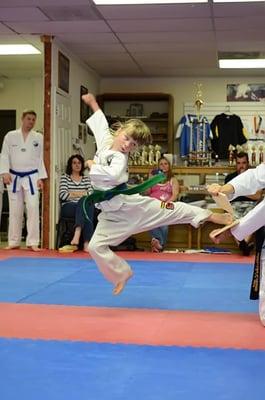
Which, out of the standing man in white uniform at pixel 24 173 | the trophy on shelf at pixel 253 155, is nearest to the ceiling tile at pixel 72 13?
the standing man in white uniform at pixel 24 173

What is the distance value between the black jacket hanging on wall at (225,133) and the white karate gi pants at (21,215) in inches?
157

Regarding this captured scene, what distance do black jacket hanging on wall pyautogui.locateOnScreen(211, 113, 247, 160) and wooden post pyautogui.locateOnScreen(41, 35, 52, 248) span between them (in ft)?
11.5

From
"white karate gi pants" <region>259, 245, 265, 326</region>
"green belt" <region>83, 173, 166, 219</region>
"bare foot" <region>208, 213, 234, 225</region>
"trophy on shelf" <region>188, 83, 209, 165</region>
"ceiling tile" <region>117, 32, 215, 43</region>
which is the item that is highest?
"ceiling tile" <region>117, 32, 215, 43</region>

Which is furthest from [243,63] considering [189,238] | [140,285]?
[140,285]

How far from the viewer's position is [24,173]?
24.9ft

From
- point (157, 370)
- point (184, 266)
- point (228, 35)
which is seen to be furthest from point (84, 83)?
point (157, 370)

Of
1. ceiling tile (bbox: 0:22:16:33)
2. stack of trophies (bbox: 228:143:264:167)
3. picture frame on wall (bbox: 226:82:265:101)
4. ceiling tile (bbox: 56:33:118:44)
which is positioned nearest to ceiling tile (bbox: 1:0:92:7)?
ceiling tile (bbox: 0:22:16:33)

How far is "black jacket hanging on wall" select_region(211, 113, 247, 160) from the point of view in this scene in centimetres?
1041

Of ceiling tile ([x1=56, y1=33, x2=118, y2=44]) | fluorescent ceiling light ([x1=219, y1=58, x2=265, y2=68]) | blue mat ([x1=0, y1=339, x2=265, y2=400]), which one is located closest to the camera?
blue mat ([x1=0, y1=339, x2=265, y2=400])

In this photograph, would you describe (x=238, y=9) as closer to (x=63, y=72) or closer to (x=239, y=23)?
(x=239, y=23)

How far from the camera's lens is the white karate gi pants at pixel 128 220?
398cm

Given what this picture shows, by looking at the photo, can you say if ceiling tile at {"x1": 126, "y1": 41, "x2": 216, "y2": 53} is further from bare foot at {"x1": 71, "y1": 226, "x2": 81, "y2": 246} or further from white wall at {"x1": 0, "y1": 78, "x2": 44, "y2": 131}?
white wall at {"x1": 0, "y1": 78, "x2": 44, "y2": 131}

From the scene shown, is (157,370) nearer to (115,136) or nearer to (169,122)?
(115,136)

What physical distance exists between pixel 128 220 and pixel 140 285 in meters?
1.12
